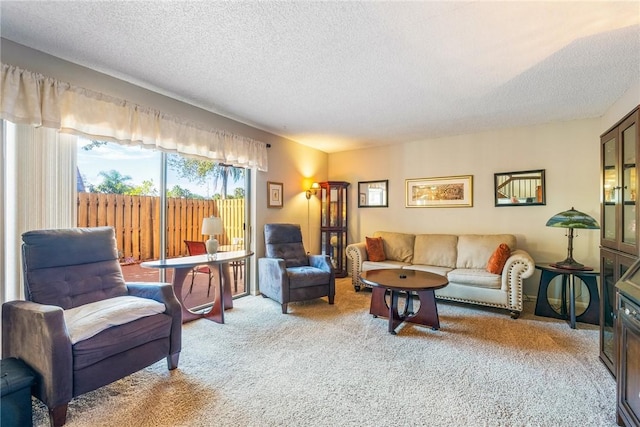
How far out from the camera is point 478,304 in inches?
147

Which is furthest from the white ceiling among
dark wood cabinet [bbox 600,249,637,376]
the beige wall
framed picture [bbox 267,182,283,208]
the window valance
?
dark wood cabinet [bbox 600,249,637,376]

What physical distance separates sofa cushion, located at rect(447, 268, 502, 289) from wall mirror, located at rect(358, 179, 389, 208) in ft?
6.02

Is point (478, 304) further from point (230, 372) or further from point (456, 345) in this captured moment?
point (230, 372)

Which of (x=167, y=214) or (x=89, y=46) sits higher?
(x=89, y=46)

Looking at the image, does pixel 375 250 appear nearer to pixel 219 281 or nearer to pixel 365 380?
pixel 219 281

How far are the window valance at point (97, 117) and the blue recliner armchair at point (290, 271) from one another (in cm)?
126

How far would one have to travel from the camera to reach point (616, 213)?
213 cm

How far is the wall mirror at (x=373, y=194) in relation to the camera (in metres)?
5.25

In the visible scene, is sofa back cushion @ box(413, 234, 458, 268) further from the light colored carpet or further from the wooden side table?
the light colored carpet

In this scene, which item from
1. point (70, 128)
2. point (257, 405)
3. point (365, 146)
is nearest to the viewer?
Result: point (257, 405)

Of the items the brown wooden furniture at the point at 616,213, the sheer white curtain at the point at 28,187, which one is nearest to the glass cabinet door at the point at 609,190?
the brown wooden furniture at the point at 616,213

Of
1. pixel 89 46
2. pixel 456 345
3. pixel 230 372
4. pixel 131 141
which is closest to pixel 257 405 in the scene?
pixel 230 372

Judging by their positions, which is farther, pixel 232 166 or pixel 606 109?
pixel 232 166

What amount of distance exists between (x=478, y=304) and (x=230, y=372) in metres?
3.09
